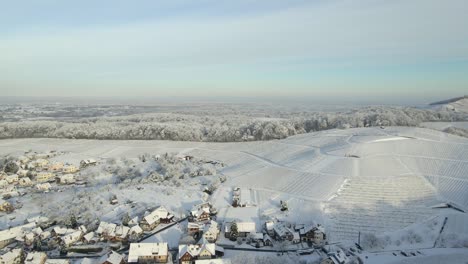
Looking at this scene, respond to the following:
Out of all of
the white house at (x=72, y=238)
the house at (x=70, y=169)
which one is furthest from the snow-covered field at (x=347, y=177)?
the white house at (x=72, y=238)

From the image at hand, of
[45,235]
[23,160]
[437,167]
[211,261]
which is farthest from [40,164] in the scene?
[437,167]

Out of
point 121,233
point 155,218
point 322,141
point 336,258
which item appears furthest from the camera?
point 322,141

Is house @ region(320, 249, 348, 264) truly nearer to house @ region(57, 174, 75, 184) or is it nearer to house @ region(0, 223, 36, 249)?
house @ region(0, 223, 36, 249)

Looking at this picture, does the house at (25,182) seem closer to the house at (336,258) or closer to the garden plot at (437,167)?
the house at (336,258)

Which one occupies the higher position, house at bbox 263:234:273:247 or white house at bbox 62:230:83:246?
white house at bbox 62:230:83:246

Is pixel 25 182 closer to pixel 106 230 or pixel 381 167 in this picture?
pixel 106 230

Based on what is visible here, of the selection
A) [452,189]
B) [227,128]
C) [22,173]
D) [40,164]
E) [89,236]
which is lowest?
[89,236]

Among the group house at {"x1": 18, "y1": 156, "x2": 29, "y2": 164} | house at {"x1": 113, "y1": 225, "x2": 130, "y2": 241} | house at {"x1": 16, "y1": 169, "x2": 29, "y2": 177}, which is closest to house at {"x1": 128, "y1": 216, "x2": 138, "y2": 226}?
house at {"x1": 113, "y1": 225, "x2": 130, "y2": 241}
